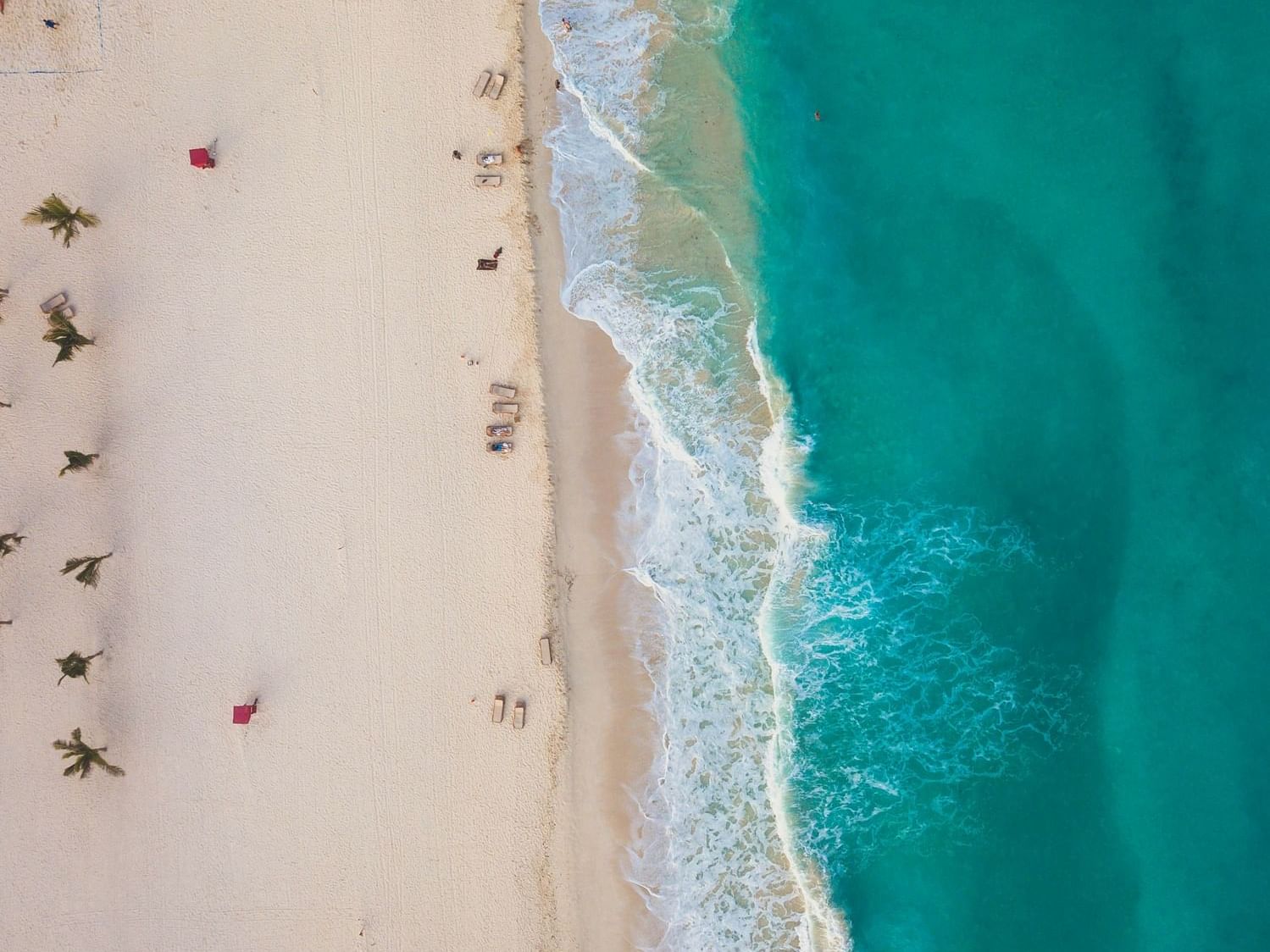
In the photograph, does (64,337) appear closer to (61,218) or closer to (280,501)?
(61,218)

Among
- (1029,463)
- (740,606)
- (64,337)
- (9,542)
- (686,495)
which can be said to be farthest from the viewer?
(9,542)

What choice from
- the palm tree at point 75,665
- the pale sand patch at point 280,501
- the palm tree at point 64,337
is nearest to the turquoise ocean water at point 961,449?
the pale sand patch at point 280,501

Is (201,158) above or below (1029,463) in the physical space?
above

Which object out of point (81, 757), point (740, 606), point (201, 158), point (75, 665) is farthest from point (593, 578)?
point (201, 158)

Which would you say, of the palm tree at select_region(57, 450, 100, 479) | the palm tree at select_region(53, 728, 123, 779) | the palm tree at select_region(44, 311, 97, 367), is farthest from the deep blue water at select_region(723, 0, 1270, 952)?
the palm tree at select_region(57, 450, 100, 479)

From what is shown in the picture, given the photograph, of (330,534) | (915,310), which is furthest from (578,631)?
(915,310)

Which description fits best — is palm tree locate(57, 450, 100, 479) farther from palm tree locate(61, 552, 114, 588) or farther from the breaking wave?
the breaking wave
